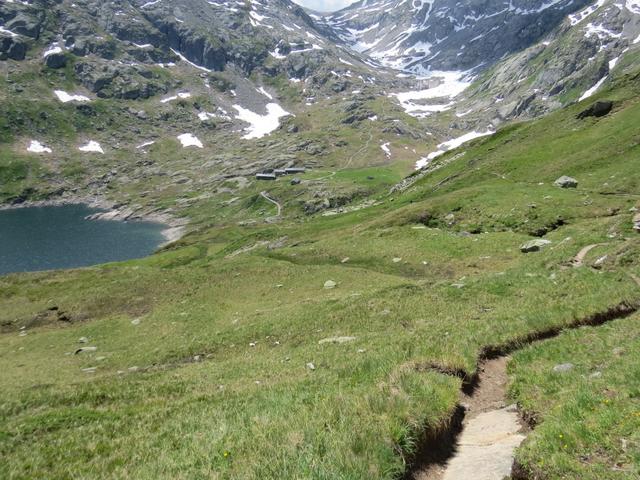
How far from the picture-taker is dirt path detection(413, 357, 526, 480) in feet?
29.9

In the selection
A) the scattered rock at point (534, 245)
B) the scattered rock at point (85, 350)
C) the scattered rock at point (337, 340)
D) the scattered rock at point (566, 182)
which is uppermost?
the scattered rock at point (566, 182)

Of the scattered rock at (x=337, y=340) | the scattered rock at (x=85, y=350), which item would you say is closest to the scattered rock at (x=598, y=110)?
the scattered rock at (x=337, y=340)

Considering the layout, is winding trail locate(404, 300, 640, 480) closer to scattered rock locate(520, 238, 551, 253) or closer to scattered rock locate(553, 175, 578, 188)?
scattered rock locate(520, 238, 551, 253)

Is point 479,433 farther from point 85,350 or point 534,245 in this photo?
point 85,350

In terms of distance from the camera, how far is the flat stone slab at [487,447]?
905 cm

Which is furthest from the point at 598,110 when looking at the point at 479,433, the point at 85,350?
the point at 85,350

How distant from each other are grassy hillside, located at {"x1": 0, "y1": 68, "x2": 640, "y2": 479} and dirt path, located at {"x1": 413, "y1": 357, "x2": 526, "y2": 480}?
74cm

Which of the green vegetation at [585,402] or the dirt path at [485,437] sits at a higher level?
the green vegetation at [585,402]

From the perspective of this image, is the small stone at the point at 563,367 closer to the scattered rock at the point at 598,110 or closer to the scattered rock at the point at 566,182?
the scattered rock at the point at 566,182

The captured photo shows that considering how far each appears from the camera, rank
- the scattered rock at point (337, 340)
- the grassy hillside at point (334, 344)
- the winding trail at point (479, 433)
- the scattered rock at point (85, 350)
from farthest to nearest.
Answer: the scattered rock at point (85, 350), the scattered rock at point (337, 340), the winding trail at point (479, 433), the grassy hillside at point (334, 344)

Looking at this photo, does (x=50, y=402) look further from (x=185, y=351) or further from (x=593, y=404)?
(x=593, y=404)

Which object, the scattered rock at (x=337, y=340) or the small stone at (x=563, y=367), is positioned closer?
the small stone at (x=563, y=367)

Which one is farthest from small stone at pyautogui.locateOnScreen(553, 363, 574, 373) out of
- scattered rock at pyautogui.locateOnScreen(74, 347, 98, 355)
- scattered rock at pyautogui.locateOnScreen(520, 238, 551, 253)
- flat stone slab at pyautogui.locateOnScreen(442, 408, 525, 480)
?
scattered rock at pyautogui.locateOnScreen(74, 347, 98, 355)

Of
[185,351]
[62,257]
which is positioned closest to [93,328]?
[185,351]
